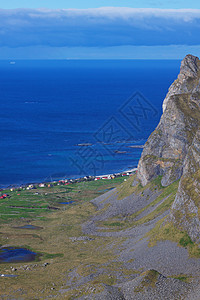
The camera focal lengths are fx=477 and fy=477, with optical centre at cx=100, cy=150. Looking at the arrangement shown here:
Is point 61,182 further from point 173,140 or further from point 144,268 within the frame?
point 144,268

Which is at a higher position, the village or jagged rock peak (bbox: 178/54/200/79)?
jagged rock peak (bbox: 178/54/200/79)

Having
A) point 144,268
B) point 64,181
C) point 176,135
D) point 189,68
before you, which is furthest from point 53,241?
point 64,181

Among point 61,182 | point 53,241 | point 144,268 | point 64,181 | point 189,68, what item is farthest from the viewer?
point 64,181

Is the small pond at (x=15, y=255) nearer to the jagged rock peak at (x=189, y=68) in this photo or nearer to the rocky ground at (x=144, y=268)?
the rocky ground at (x=144, y=268)

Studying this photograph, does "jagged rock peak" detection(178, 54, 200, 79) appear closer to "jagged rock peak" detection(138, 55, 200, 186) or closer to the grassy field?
"jagged rock peak" detection(138, 55, 200, 186)

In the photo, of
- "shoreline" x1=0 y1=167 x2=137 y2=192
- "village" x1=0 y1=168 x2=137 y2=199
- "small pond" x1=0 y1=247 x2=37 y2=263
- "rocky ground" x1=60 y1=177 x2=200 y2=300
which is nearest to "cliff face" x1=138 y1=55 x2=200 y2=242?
"rocky ground" x1=60 y1=177 x2=200 y2=300

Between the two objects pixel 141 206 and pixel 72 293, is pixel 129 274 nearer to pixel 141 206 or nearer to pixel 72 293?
pixel 72 293

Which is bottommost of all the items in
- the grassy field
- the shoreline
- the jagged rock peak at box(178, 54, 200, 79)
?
the shoreline

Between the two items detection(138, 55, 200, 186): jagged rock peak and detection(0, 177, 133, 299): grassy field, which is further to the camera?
detection(138, 55, 200, 186): jagged rock peak
